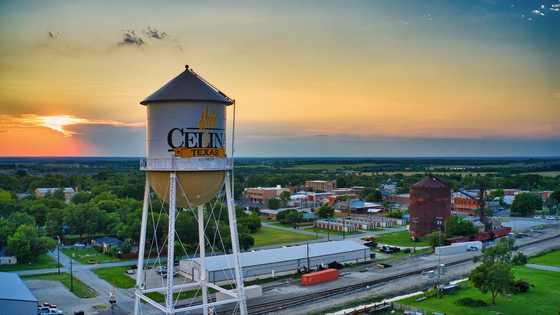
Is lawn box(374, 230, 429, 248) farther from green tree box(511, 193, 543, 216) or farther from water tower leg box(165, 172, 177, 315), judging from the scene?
water tower leg box(165, 172, 177, 315)

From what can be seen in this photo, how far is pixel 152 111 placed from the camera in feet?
67.1

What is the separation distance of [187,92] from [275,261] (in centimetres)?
2567

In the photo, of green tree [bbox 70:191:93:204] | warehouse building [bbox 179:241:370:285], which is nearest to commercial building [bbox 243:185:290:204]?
green tree [bbox 70:191:93:204]

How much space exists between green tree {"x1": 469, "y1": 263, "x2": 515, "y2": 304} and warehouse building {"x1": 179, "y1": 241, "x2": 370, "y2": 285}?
16.0 metres

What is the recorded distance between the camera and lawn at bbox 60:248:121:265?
48250 mm

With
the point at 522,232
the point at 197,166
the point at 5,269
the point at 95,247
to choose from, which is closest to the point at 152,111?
the point at 197,166

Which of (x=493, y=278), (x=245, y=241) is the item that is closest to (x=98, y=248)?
(x=245, y=241)

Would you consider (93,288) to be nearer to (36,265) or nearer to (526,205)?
A: (36,265)

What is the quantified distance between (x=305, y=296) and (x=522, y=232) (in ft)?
137

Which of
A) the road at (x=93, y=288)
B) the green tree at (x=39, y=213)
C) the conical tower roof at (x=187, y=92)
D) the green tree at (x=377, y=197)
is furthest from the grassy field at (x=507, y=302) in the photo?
the green tree at (x=377, y=197)

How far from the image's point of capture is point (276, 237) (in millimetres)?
62812

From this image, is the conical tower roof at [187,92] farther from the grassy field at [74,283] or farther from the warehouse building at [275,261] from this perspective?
the grassy field at [74,283]

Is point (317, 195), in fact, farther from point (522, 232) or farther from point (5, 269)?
point (5, 269)

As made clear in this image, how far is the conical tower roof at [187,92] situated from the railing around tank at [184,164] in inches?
100.0
